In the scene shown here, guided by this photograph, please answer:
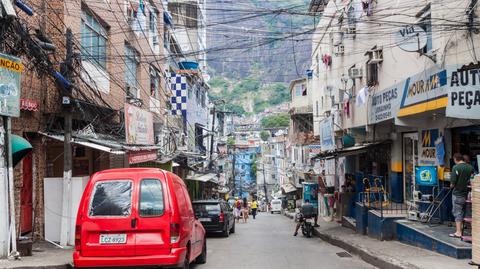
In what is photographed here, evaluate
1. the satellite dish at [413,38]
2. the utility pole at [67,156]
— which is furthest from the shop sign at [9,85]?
the satellite dish at [413,38]

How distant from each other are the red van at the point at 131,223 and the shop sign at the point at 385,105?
8503mm

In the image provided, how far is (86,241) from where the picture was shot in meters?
8.72

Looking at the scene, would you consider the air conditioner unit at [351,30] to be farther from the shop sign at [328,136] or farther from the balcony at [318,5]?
the balcony at [318,5]

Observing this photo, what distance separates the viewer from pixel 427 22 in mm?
14375

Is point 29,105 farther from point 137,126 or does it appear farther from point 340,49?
point 340,49

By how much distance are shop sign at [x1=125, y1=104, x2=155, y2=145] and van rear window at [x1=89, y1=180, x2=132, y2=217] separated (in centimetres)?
749

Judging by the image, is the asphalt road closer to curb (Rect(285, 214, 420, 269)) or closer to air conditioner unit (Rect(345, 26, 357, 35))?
curb (Rect(285, 214, 420, 269))

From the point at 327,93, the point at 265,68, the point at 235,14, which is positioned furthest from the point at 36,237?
the point at 265,68

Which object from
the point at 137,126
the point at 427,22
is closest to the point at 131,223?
the point at 137,126

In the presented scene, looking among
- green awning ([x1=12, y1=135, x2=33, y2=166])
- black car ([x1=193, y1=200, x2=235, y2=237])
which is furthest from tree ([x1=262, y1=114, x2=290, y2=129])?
green awning ([x1=12, y1=135, x2=33, y2=166])

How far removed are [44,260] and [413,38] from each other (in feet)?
34.5

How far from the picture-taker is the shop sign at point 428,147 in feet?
49.8

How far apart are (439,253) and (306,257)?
326 cm

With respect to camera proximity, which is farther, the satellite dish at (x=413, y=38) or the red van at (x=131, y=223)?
the satellite dish at (x=413, y=38)
